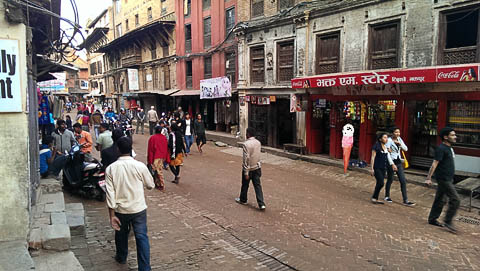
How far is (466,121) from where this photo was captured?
970 cm

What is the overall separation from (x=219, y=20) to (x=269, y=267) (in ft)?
60.3

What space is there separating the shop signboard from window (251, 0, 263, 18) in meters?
5.94

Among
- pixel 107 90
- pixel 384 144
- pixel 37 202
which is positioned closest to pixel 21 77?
pixel 37 202

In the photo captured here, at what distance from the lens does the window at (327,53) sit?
44.0 ft

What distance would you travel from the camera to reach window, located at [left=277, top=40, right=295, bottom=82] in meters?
15.5

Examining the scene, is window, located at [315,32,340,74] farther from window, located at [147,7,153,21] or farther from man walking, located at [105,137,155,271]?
window, located at [147,7,153,21]

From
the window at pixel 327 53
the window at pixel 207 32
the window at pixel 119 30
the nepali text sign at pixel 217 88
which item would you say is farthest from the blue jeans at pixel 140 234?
the window at pixel 119 30

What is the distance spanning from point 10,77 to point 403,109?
10816 millimetres

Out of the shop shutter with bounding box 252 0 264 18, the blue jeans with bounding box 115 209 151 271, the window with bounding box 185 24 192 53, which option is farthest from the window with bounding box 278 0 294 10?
the blue jeans with bounding box 115 209 151 271

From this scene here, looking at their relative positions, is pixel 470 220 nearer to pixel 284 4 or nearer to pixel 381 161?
pixel 381 161

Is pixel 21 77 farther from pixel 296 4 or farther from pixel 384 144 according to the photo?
pixel 296 4

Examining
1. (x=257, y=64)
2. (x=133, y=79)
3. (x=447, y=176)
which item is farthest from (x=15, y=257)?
(x=133, y=79)

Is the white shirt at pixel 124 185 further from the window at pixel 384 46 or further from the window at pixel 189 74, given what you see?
the window at pixel 189 74

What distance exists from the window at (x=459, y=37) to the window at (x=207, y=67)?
14648 millimetres
